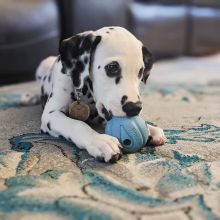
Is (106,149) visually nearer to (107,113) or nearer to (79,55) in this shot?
(107,113)

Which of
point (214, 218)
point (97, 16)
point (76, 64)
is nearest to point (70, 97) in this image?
point (76, 64)

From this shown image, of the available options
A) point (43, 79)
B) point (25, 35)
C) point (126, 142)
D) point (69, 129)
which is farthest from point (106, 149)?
point (25, 35)

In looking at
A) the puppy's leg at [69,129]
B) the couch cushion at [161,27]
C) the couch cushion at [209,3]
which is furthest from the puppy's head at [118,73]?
the couch cushion at [209,3]

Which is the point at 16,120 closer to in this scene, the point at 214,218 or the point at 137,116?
the point at 137,116

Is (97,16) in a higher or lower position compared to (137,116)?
lower

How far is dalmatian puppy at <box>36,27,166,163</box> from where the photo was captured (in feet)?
4.90

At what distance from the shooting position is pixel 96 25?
3674mm

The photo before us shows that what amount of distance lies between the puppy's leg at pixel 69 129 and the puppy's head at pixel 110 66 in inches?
4.1

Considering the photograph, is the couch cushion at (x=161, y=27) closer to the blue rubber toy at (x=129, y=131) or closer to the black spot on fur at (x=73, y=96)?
the black spot on fur at (x=73, y=96)

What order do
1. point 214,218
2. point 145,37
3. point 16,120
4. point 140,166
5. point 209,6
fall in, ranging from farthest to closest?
point 209,6 → point 145,37 → point 16,120 → point 140,166 → point 214,218

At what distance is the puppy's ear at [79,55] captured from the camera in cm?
162

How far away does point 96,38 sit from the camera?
5.31ft

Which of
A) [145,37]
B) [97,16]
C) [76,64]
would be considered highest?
[76,64]

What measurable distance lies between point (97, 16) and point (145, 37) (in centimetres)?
81
